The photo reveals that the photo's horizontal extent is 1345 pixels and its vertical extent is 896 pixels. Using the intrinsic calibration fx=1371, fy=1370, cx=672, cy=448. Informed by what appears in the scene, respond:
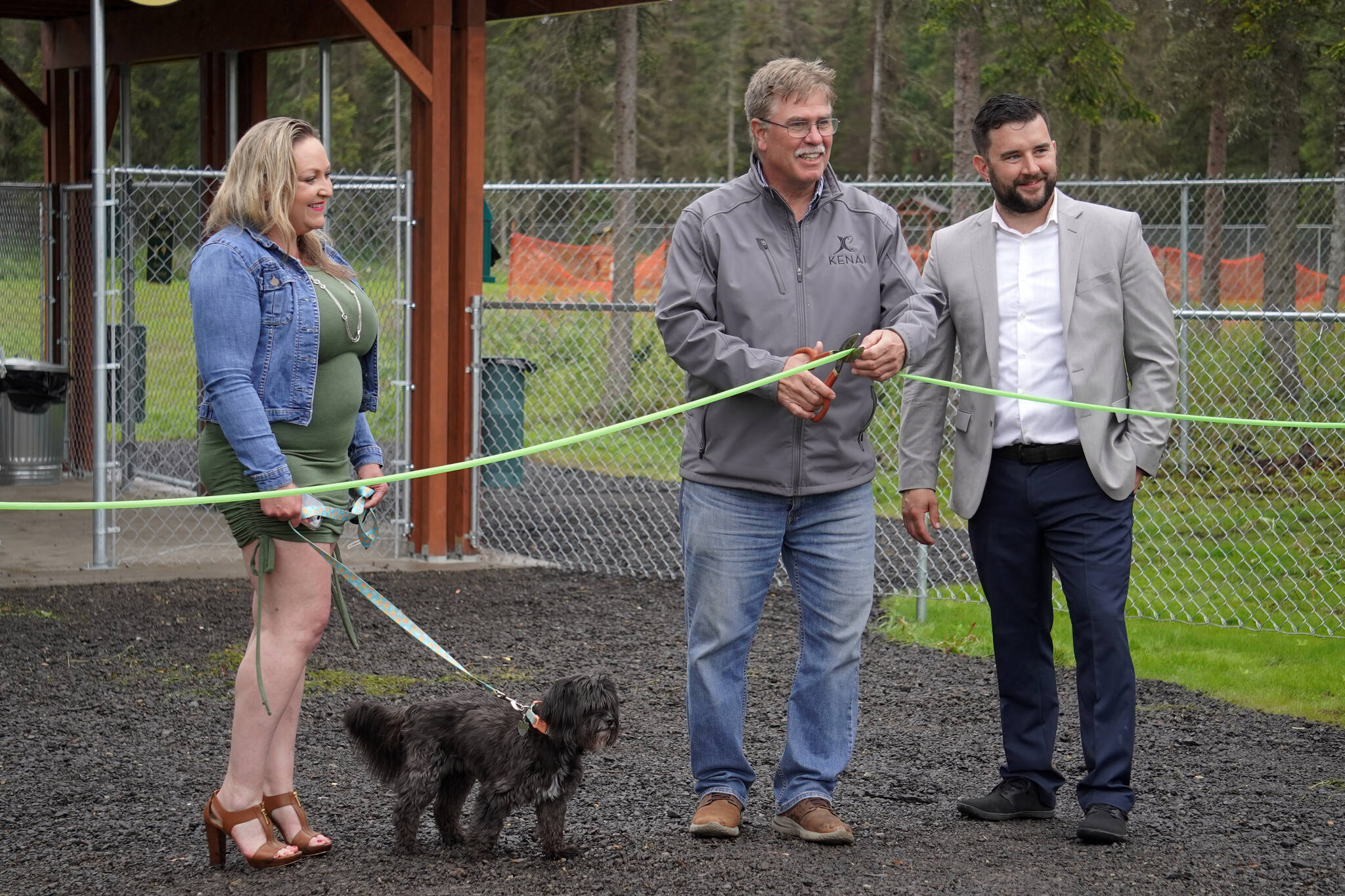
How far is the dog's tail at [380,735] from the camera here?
142 inches

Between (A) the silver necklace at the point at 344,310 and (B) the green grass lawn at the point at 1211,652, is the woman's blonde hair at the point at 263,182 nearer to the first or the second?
(A) the silver necklace at the point at 344,310

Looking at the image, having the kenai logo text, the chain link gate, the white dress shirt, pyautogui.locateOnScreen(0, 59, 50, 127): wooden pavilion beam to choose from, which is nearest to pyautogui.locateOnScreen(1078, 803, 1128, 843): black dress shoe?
the white dress shirt

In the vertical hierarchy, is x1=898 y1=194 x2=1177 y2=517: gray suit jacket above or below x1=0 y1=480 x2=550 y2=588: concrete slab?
above

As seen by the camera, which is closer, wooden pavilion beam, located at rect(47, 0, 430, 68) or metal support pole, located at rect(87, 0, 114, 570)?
metal support pole, located at rect(87, 0, 114, 570)

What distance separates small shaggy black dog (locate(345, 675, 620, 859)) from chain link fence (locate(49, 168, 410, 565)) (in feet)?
15.0

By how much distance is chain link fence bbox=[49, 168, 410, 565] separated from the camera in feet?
27.3

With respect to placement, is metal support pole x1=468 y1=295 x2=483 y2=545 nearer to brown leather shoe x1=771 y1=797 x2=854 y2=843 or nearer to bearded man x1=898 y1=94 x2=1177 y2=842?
bearded man x1=898 y1=94 x2=1177 y2=842

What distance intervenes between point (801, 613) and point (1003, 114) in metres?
1.48

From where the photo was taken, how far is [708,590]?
3.77m

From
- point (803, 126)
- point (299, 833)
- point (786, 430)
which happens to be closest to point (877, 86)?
point (803, 126)

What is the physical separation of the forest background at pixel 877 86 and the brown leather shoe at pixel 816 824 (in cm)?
553

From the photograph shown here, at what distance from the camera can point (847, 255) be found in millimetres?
3725

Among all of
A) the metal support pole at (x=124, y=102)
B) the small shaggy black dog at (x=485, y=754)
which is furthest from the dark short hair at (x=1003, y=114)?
the metal support pole at (x=124, y=102)

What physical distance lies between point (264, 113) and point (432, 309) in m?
2.92
